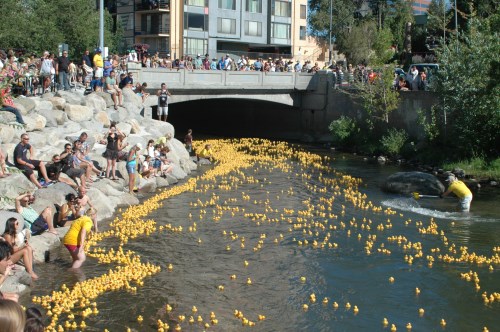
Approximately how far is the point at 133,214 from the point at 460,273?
10.1 meters

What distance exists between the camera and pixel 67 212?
727 inches

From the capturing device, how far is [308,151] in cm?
3866

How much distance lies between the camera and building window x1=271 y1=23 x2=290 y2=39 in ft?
235

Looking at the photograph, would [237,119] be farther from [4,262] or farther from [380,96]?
[4,262]

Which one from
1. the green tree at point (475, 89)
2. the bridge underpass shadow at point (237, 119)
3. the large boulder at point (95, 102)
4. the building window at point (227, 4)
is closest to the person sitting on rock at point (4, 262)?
the large boulder at point (95, 102)

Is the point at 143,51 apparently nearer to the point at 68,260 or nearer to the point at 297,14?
the point at 68,260

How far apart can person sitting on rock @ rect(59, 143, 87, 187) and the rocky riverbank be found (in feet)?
2.38

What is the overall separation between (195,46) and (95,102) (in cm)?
3621

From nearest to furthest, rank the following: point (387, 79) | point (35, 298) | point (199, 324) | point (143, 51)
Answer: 1. point (199, 324)
2. point (35, 298)
3. point (387, 79)
4. point (143, 51)

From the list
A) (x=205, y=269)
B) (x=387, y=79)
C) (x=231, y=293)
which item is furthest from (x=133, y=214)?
(x=387, y=79)

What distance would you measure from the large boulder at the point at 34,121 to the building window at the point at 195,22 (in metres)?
40.1

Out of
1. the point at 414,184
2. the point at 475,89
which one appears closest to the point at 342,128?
the point at 475,89

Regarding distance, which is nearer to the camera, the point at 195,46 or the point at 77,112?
the point at 77,112

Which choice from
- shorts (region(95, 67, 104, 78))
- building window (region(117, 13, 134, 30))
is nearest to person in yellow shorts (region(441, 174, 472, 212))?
shorts (region(95, 67, 104, 78))
